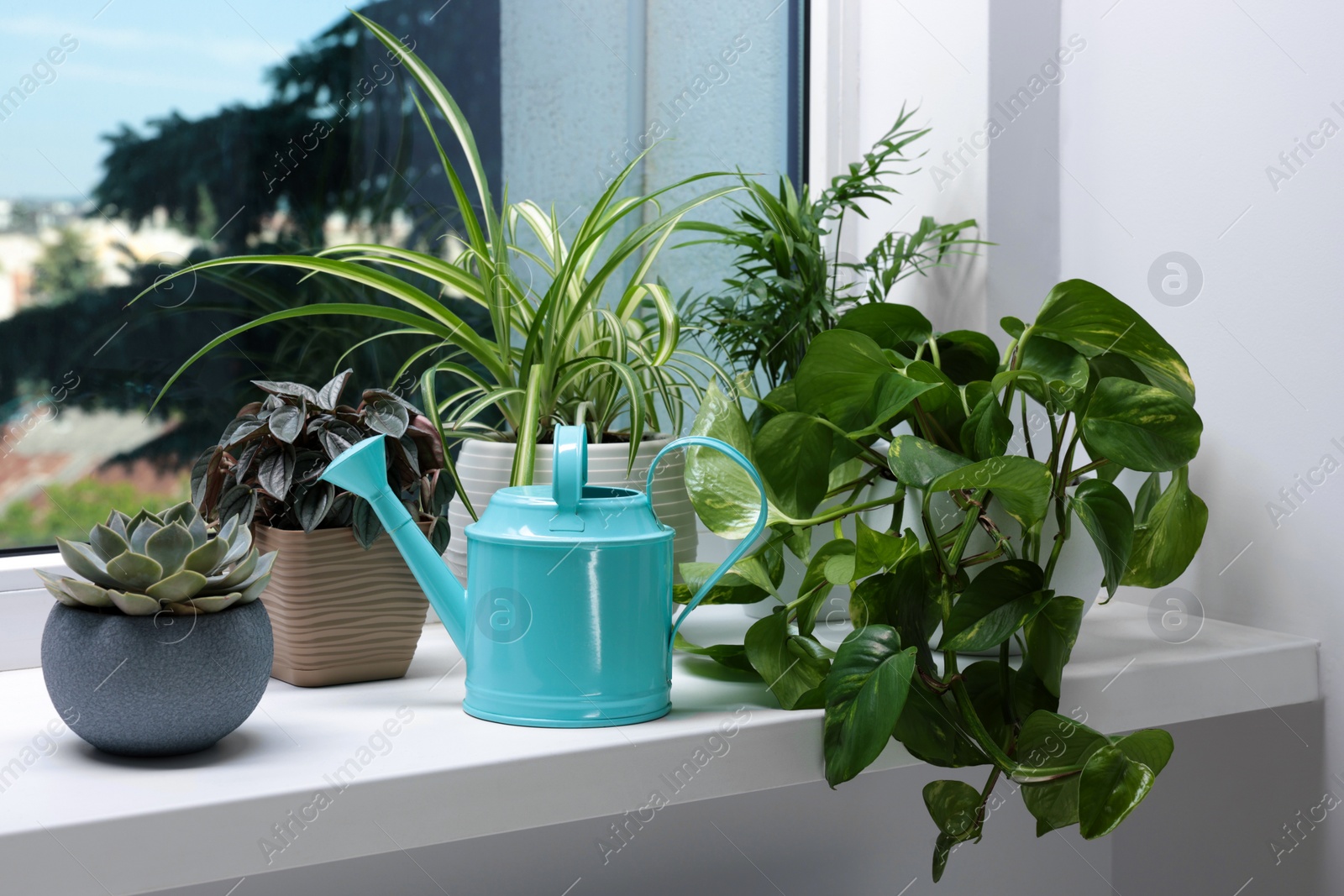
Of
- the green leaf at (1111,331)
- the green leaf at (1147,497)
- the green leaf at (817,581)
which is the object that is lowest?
the green leaf at (817,581)

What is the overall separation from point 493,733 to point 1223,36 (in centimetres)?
96

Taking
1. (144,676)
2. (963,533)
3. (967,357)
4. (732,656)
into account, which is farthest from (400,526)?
(967,357)

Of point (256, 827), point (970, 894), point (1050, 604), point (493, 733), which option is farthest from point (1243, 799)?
point (256, 827)

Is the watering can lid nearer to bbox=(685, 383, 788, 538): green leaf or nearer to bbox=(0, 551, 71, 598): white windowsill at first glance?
bbox=(685, 383, 788, 538): green leaf

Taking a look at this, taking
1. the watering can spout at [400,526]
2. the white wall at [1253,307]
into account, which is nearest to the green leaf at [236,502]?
the watering can spout at [400,526]

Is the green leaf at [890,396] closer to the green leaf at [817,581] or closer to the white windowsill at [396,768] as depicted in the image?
the green leaf at [817,581]

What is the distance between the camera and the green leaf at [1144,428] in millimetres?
781

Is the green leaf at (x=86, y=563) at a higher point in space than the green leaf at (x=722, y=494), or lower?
lower

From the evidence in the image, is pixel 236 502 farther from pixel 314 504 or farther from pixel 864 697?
pixel 864 697

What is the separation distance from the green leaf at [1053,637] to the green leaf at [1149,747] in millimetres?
71

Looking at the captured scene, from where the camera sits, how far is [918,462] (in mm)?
772

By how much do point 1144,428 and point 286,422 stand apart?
68 centimetres

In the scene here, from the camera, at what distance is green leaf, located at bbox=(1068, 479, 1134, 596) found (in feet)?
2.49

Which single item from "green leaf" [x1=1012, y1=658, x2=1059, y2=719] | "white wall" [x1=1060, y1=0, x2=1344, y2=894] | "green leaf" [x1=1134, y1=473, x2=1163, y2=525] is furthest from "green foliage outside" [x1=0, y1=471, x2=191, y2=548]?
"white wall" [x1=1060, y1=0, x2=1344, y2=894]
